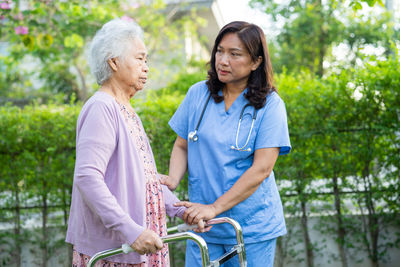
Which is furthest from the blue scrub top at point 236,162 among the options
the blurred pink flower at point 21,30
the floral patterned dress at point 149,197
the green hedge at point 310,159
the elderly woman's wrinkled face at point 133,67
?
the blurred pink flower at point 21,30

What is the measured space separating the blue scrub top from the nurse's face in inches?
5.2

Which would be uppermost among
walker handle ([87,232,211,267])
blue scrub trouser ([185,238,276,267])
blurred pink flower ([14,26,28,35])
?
blurred pink flower ([14,26,28,35])

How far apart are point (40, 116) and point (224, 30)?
9.93 feet

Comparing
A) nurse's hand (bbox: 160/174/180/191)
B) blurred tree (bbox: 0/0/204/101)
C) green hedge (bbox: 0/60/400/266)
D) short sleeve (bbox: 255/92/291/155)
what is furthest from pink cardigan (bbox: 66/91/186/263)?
blurred tree (bbox: 0/0/204/101)

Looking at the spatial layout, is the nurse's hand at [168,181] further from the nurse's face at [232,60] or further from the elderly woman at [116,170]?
the nurse's face at [232,60]

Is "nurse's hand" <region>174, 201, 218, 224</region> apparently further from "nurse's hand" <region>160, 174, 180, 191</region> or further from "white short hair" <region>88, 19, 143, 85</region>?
"white short hair" <region>88, 19, 143, 85</region>

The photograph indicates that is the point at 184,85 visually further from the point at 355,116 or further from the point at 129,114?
the point at 129,114

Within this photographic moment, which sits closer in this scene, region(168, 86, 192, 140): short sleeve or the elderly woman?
the elderly woman

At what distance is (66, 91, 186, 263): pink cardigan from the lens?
173cm

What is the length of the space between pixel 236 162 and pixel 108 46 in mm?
849

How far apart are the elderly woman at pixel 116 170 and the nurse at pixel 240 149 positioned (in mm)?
219

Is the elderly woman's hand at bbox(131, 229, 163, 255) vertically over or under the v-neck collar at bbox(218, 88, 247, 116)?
under

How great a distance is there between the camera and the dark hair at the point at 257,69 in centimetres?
227

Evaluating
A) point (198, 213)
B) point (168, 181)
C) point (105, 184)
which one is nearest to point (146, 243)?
point (105, 184)
